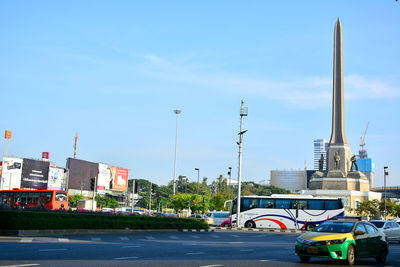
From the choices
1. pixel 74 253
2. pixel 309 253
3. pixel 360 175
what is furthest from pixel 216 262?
pixel 360 175

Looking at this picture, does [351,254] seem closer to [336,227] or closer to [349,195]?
[336,227]

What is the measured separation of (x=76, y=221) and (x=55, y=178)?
7203 cm

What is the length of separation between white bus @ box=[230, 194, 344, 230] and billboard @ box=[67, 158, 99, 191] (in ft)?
191

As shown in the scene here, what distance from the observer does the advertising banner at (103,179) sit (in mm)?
107250

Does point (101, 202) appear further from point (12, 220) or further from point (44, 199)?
point (12, 220)

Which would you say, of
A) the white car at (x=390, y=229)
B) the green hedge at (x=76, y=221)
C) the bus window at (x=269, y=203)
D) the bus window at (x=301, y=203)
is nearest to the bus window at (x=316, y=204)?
the bus window at (x=301, y=203)

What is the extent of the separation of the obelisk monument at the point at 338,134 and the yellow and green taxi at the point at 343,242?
6199 centimetres

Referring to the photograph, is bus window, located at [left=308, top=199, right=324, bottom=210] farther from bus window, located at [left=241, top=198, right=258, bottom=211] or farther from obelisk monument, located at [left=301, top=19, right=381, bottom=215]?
obelisk monument, located at [left=301, top=19, right=381, bottom=215]

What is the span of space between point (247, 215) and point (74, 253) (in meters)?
33.7

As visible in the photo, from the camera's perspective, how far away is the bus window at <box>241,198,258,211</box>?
46281 mm

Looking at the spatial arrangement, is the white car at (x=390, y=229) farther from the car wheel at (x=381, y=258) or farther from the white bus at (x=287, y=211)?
the white bus at (x=287, y=211)

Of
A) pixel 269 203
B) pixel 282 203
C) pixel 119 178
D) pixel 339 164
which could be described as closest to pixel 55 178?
pixel 119 178

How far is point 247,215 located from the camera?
152ft

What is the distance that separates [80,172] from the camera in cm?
10000
